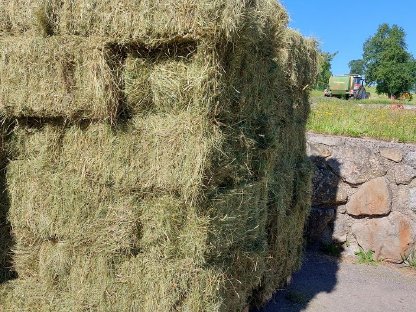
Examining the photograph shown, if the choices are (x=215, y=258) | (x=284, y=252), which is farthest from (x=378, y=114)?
(x=215, y=258)

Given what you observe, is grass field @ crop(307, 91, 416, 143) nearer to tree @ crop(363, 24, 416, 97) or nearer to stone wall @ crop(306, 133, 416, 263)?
stone wall @ crop(306, 133, 416, 263)

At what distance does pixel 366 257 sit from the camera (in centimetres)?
661

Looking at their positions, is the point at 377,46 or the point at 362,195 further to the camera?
the point at 377,46

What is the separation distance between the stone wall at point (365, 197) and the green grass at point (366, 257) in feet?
0.19

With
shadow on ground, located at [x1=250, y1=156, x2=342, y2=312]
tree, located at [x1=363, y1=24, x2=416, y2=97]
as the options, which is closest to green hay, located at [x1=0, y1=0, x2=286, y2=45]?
shadow on ground, located at [x1=250, y1=156, x2=342, y2=312]

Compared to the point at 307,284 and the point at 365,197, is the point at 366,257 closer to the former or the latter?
the point at 365,197

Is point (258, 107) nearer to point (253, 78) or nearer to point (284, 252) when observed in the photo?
point (253, 78)

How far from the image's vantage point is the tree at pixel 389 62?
53062mm

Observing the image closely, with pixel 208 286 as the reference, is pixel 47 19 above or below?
above

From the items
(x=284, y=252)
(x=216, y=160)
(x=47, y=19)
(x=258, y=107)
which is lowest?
(x=284, y=252)

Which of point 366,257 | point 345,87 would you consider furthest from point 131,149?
point 345,87

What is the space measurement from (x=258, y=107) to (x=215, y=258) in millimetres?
1162

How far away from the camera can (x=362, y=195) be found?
671 centimetres

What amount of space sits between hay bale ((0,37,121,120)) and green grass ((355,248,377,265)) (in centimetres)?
489
